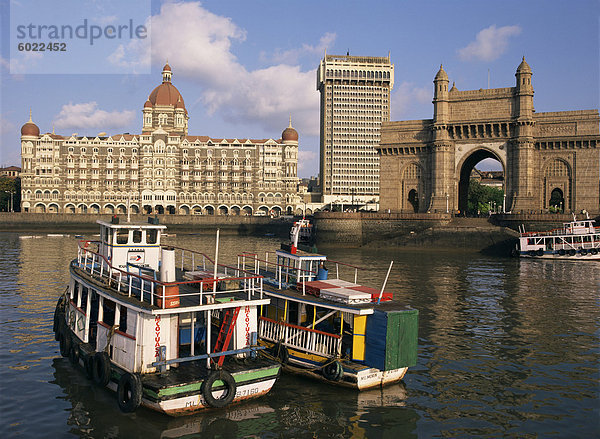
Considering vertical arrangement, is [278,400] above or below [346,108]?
below

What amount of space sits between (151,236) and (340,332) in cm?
815

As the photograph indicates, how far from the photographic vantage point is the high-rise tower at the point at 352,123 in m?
169

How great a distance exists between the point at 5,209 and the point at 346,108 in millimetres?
103106

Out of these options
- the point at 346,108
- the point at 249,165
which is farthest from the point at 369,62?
the point at 249,165

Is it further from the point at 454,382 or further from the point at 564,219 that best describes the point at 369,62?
the point at 454,382

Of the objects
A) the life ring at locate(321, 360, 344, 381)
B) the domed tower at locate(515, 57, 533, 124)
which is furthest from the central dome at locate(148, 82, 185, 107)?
the life ring at locate(321, 360, 344, 381)

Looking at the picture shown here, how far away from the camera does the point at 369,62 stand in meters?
171

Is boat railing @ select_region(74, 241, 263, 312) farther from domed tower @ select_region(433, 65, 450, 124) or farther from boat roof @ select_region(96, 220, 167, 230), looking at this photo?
domed tower @ select_region(433, 65, 450, 124)

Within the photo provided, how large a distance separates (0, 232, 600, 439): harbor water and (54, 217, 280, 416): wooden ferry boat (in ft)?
1.91

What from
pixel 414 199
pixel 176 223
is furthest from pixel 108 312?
pixel 176 223

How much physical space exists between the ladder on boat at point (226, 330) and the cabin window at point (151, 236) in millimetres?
5532

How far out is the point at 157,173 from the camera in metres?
122

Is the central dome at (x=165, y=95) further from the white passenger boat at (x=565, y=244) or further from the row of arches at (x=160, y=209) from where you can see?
the white passenger boat at (x=565, y=244)

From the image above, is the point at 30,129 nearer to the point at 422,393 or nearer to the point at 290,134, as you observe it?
the point at 290,134
